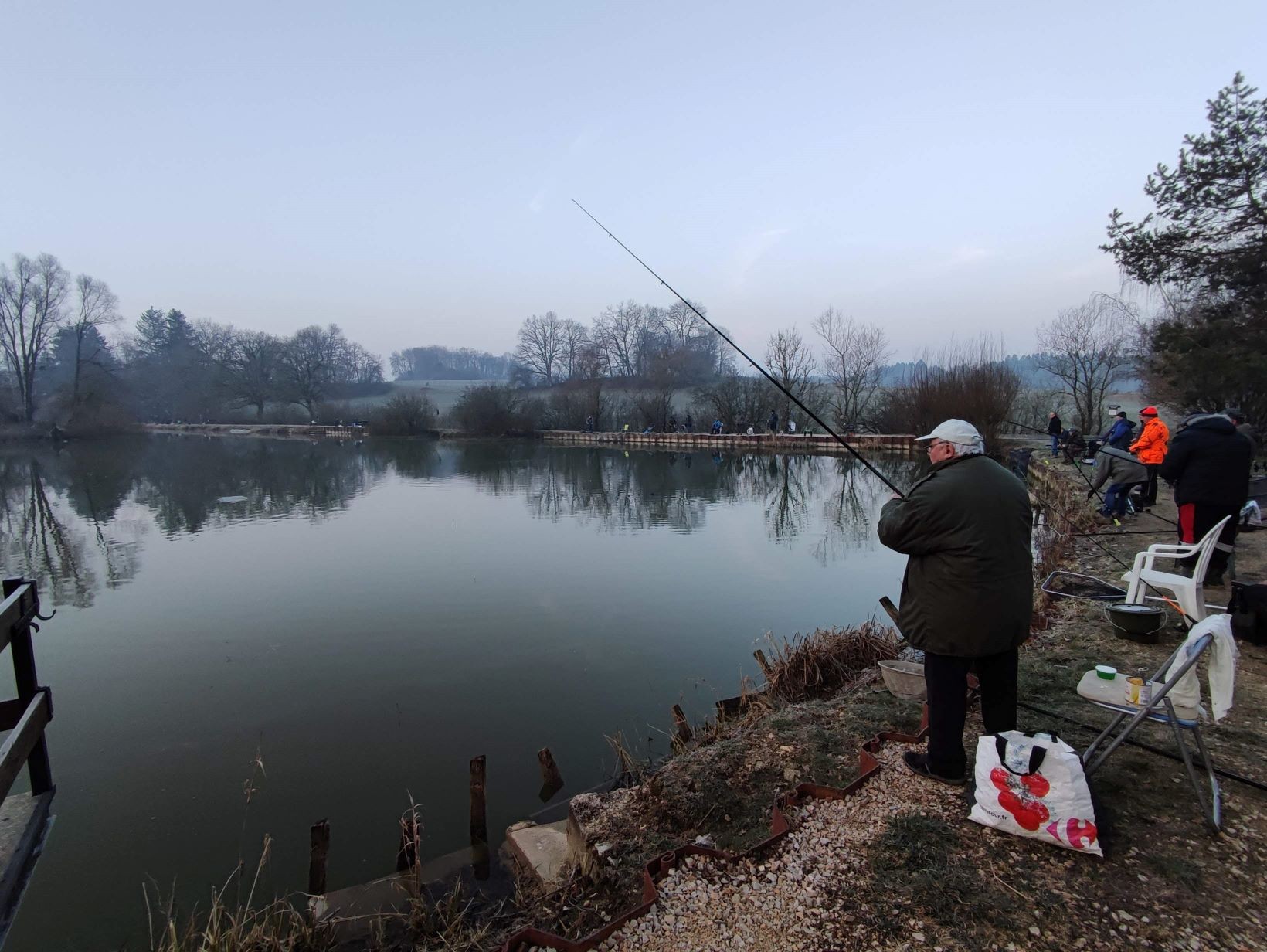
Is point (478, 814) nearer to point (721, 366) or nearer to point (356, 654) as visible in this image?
point (356, 654)

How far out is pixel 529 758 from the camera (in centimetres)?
517

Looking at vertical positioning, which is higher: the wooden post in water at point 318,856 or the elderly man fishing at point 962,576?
the elderly man fishing at point 962,576

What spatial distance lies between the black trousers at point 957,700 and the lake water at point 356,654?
8.81 ft

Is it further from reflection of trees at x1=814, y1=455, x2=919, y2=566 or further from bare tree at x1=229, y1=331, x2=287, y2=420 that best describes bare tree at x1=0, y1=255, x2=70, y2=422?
reflection of trees at x1=814, y1=455, x2=919, y2=566

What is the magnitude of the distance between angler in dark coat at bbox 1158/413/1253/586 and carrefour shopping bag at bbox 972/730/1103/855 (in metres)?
3.96

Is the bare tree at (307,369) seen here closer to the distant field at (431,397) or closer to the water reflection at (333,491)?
the distant field at (431,397)

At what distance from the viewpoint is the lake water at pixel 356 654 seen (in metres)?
4.37

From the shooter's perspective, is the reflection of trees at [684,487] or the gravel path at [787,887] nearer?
the gravel path at [787,887]

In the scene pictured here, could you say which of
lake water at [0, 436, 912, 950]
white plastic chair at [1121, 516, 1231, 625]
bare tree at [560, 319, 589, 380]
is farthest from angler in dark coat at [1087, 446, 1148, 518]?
bare tree at [560, 319, 589, 380]

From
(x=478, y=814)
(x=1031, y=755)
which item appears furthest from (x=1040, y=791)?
(x=478, y=814)

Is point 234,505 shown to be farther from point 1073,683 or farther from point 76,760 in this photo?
point 1073,683

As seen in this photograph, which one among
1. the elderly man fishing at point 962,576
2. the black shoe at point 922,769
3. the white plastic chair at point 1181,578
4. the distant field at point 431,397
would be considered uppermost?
the distant field at point 431,397

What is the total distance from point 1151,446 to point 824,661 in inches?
291

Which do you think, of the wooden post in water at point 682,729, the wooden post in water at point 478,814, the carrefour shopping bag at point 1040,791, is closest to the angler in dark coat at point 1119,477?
the wooden post in water at point 682,729
